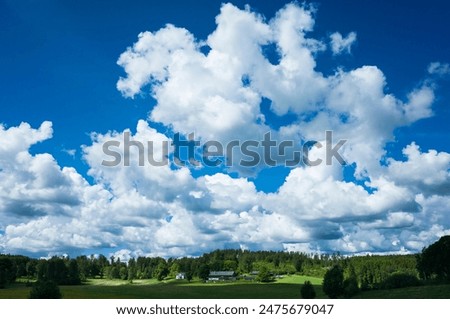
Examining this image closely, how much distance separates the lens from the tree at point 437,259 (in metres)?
93.4

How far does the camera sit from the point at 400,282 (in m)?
85.9

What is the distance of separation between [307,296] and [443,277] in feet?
108

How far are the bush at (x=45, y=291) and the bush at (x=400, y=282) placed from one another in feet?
192

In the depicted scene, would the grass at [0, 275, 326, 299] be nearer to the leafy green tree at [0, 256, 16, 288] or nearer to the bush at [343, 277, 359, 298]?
the leafy green tree at [0, 256, 16, 288]

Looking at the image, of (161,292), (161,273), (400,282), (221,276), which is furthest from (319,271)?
(400,282)

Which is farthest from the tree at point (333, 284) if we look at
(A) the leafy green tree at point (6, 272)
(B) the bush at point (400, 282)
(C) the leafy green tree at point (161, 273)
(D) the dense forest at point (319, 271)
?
(C) the leafy green tree at point (161, 273)

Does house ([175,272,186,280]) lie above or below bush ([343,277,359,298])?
below

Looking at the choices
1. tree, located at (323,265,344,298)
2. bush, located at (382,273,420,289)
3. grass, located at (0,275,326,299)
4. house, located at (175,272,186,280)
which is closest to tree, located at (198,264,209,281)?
house, located at (175,272,186,280)

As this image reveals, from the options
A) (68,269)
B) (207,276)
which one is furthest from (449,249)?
(207,276)

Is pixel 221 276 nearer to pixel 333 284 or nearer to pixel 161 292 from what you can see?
pixel 161 292

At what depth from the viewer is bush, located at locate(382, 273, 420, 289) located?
279ft

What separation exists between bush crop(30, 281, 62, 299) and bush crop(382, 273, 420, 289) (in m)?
58.6

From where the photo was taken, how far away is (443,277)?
91.9 meters

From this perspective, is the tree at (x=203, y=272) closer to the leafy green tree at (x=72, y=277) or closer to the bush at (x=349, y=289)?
the leafy green tree at (x=72, y=277)
